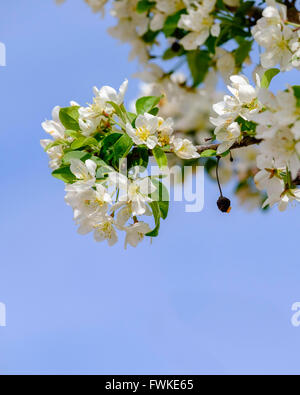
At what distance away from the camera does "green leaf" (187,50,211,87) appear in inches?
99.7

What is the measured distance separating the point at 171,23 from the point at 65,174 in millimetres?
1172

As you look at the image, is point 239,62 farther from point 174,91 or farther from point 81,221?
point 81,221

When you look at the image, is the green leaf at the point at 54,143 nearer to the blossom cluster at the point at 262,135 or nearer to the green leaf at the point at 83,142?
the green leaf at the point at 83,142

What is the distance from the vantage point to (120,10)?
8.71 ft

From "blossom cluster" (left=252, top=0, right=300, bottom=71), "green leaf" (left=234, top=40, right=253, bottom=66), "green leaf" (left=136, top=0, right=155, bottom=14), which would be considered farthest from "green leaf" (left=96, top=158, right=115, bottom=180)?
"green leaf" (left=136, top=0, right=155, bottom=14)

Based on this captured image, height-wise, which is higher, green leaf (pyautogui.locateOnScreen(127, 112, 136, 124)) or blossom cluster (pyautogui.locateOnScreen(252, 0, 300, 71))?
blossom cluster (pyautogui.locateOnScreen(252, 0, 300, 71))

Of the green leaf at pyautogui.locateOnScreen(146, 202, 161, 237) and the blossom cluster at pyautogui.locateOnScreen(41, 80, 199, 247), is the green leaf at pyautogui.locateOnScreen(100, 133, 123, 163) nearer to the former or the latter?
the blossom cluster at pyautogui.locateOnScreen(41, 80, 199, 247)

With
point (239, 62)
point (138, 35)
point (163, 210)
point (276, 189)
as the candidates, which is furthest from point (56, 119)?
point (138, 35)

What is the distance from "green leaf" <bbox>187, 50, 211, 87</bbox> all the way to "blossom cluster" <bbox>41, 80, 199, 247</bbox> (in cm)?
112

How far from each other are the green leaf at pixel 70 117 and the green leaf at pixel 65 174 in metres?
0.14

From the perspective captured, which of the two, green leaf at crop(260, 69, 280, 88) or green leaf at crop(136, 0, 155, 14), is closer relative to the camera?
green leaf at crop(260, 69, 280, 88)

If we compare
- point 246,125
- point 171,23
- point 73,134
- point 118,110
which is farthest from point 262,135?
point 171,23

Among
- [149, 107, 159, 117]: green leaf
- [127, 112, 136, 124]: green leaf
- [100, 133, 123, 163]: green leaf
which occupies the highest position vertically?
[149, 107, 159, 117]: green leaf

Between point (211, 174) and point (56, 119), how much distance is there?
1.10 meters
